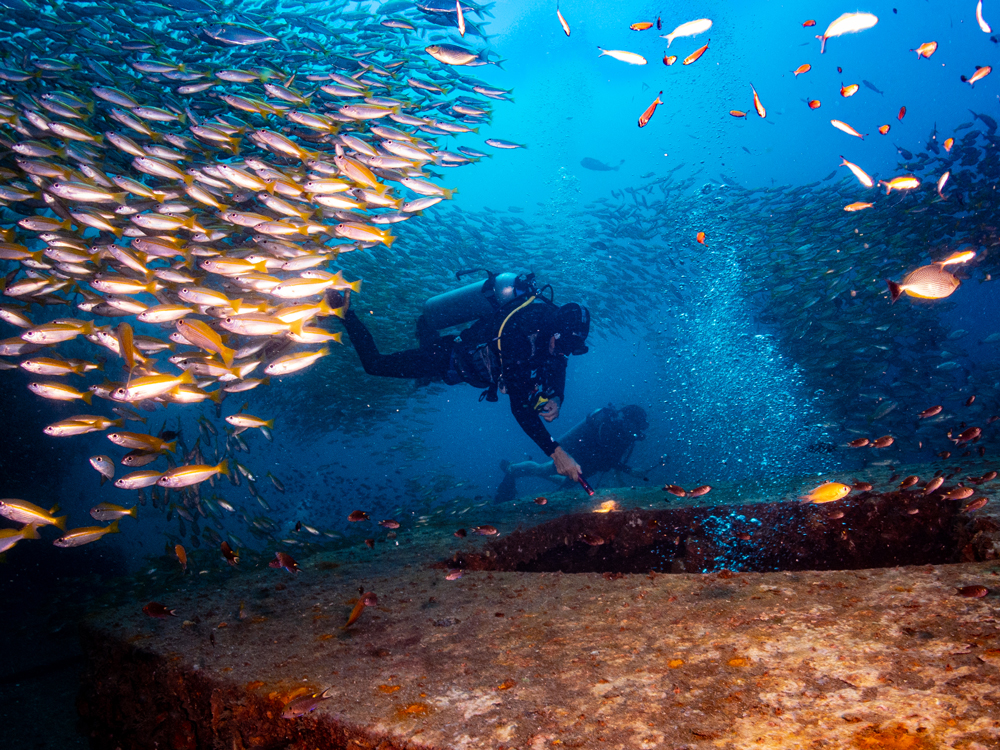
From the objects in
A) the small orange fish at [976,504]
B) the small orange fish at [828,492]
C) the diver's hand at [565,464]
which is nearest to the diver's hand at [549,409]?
the diver's hand at [565,464]

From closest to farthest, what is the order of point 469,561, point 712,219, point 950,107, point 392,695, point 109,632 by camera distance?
point 392,695 < point 109,632 < point 469,561 < point 712,219 < point 950,107

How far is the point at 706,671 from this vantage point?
68.4 inches

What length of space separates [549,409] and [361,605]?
4046 millimetres

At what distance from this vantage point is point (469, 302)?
7.83 m

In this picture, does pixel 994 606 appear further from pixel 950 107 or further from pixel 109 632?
pixel 950 107

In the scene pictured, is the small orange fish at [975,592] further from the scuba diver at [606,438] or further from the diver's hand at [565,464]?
the scuba diver at [606,438]

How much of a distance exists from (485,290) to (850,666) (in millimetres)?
6593

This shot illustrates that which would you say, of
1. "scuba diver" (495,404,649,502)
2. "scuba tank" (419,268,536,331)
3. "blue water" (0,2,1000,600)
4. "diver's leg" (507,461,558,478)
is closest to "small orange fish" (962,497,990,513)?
"blue water" (0,2,1000,600)

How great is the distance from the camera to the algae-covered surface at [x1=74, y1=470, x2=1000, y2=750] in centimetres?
144

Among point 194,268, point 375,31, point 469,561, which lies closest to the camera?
point 469,561

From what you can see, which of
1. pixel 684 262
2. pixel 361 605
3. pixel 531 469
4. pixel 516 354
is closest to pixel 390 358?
pixel 516 354

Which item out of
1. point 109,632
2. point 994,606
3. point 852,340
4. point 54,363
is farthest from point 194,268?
point 852,340

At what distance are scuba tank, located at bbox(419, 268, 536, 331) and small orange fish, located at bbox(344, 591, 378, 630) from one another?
519 centimetres

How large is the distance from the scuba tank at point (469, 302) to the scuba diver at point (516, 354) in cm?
3
